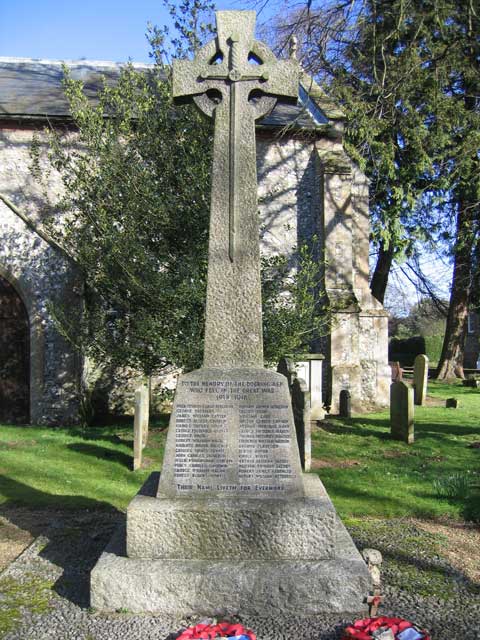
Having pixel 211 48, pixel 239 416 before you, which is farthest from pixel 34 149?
pixel 239 416

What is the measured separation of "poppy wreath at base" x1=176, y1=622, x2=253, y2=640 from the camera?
9.93 ft

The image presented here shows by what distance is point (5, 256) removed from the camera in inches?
474

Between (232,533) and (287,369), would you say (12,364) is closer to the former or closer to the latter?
(287,369)

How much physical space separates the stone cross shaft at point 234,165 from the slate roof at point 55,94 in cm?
815

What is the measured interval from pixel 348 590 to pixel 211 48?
384 centimetres

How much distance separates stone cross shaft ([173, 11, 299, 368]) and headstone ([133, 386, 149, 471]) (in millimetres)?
4406

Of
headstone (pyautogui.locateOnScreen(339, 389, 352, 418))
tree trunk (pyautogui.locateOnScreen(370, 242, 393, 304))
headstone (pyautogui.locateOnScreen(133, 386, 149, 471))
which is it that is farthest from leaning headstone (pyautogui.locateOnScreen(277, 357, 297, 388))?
tree trunk (pyautogui.locateOnScreen(370, 242, 393, 304))

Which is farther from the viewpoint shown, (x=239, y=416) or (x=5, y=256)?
(x=5, y=256)

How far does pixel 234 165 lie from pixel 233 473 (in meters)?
2.14

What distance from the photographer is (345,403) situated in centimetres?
1295

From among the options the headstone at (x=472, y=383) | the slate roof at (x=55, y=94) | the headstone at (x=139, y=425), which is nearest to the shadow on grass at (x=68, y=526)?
the headstone at (x=139, y=425)

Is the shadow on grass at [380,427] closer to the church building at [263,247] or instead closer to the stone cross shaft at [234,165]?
the church building at [263,247]

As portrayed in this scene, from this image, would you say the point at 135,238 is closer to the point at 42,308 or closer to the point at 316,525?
the point at 42,308

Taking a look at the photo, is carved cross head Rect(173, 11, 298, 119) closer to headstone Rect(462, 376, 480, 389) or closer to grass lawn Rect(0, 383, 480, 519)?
grass lawn Rect(0, 383, 480, 519)
